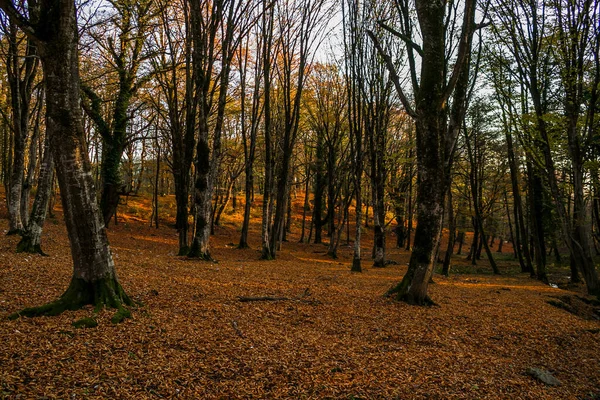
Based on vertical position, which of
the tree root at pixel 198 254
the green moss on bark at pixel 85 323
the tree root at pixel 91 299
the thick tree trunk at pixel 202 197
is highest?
the thick tree trunk at pixel 202 197

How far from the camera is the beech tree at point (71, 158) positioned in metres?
4.23

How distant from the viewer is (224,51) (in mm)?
12594

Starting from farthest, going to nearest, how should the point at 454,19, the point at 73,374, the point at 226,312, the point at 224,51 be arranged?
1. the point at 224,51
2. the point at 454,19
3. the point at 226,312
4. the point at 73,374

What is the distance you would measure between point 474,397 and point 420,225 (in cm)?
398

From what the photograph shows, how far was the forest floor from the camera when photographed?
124 inches

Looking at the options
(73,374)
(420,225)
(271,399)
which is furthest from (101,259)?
(420,225)

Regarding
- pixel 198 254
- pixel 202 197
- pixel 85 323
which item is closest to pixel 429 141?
pixel 85 323

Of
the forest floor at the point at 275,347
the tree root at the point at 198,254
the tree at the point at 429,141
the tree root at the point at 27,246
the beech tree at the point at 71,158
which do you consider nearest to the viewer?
the forest floor at the point at 275,347

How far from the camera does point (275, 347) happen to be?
4188 mm

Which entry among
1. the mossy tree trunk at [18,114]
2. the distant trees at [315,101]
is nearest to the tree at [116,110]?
the distant trees at [315,101]

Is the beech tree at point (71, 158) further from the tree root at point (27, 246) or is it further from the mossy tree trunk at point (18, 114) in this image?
the mossy tree trunk at point (18, 114)

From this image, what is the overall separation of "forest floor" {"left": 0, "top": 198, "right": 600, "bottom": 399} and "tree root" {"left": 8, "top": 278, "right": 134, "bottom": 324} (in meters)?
0.15

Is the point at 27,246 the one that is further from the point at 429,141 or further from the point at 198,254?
the point at 429,141

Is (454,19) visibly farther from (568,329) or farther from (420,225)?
(568,329)
